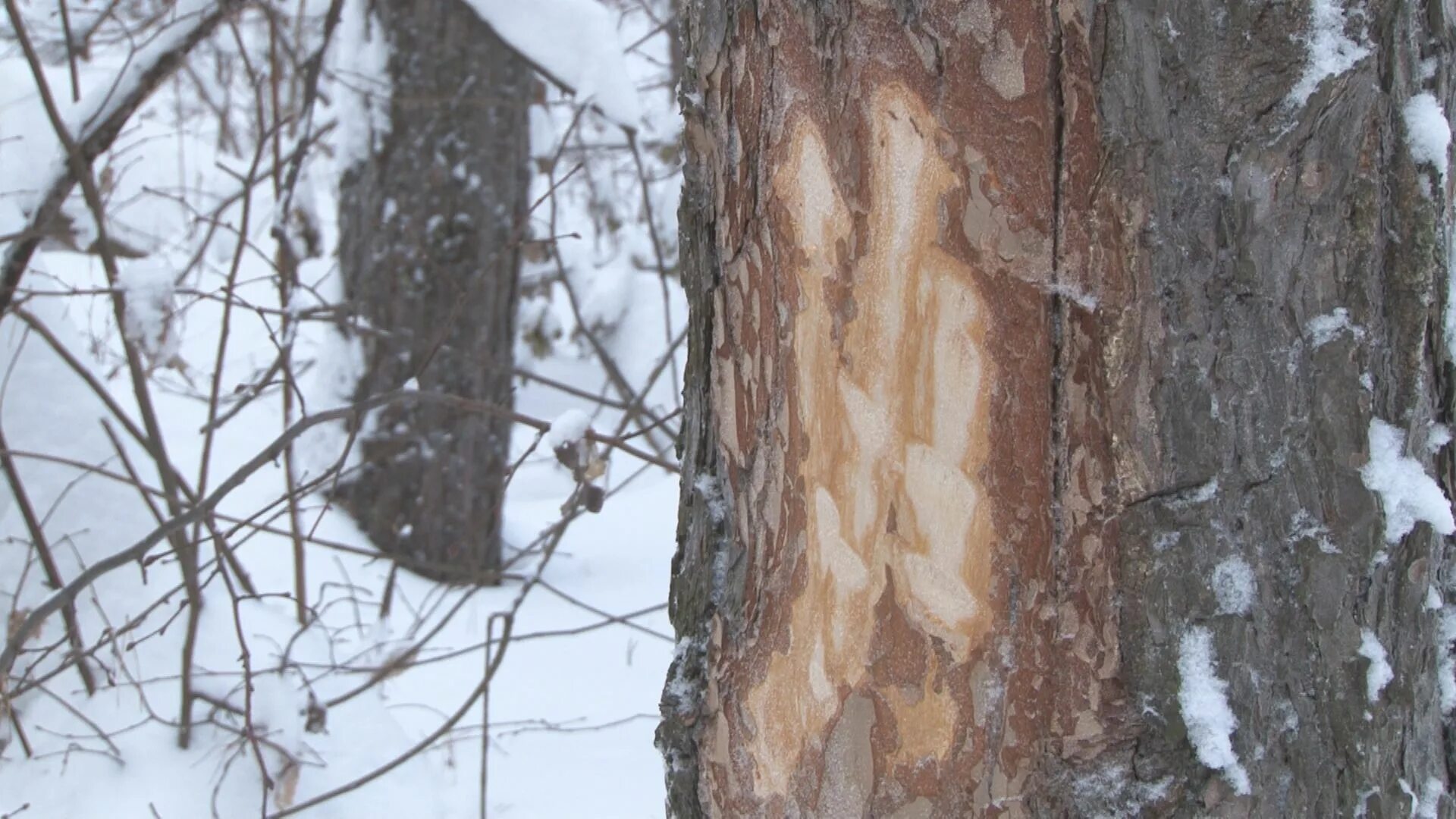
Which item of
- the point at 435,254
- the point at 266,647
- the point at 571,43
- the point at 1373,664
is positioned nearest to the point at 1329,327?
the point at 1373,664

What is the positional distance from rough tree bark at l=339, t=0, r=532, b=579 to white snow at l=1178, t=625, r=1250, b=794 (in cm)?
242

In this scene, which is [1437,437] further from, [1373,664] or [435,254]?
[435,254]

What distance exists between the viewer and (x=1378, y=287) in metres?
0.83

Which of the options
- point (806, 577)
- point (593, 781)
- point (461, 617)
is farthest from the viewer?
point (461, 617)

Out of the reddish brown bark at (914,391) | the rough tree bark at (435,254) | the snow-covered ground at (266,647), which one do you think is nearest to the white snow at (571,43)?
the snow-covered ground at (266,647)

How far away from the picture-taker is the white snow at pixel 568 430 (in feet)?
6.13

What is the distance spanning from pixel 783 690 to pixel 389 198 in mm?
2520

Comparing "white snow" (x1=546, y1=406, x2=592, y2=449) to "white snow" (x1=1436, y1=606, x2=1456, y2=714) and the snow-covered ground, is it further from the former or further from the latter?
"white snow" (x1=1436, y1=606, x2=1456, y2=714)

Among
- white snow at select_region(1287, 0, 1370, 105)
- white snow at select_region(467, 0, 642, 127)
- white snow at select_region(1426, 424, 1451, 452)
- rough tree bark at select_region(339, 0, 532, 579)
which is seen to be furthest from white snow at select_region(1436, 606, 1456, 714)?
rough tree bark at select_region(339, 0, 532, 579)

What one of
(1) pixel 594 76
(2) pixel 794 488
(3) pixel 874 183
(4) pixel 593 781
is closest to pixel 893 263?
(3) pixel 874 183

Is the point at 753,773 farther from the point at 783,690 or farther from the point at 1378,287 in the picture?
the point at 1378,287

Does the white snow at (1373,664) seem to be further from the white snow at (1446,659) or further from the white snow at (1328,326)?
the white snow at (1328,326)

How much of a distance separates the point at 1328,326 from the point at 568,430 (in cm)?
125

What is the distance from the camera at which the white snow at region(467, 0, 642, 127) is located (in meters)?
2.42
